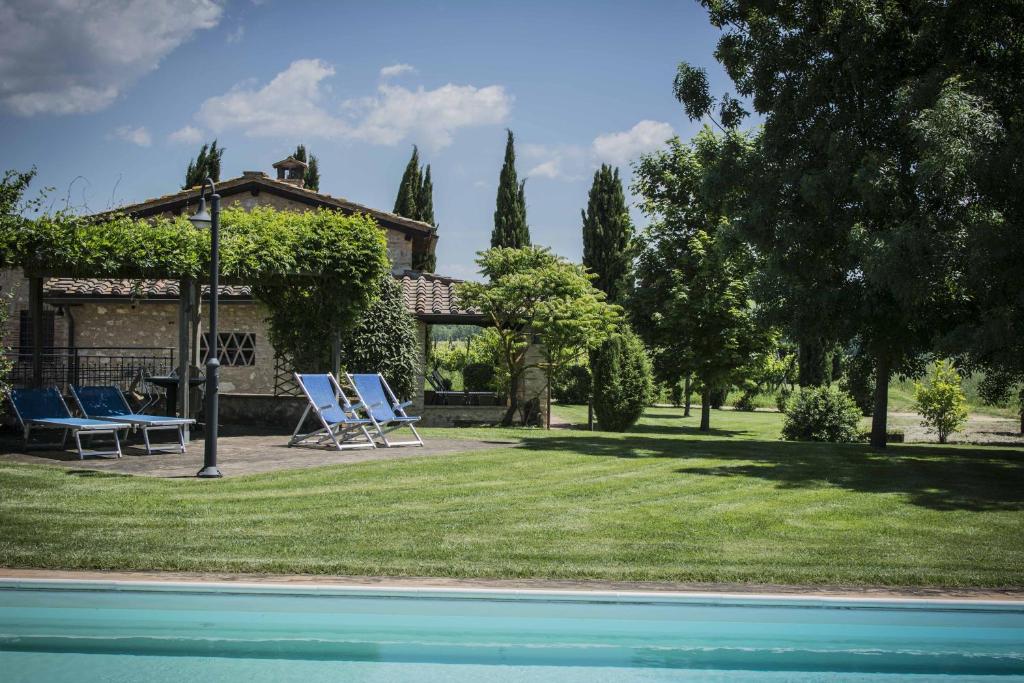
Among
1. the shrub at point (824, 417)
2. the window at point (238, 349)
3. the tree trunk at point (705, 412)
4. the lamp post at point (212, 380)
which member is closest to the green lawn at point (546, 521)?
→ the lamp post at point (212, 380)

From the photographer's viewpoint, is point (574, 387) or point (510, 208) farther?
point (510, 208)

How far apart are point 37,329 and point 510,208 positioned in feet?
86.9

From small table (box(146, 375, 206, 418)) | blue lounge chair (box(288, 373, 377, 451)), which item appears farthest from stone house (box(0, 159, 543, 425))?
blue lounge chair (box(288, 373, 377, 451))

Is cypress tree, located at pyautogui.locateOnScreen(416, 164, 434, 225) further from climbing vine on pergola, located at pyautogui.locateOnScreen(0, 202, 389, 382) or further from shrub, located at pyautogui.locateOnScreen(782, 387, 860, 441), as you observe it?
climbing vine on pergola, located at pyautogui.locateOnScreen(0, 202, 389, 382)

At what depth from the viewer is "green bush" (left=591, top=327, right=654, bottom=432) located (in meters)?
22.4

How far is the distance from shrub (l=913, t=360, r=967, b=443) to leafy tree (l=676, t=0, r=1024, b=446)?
7619 mm

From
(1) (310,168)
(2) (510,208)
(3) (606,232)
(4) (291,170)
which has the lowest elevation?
(3) (606,232)

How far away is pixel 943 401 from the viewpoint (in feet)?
75.8

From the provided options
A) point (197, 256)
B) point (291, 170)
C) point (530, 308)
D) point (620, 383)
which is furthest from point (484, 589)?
point (291, 170)

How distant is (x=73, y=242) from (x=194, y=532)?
23.7ft

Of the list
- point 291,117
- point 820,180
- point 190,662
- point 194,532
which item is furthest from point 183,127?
point 190,662

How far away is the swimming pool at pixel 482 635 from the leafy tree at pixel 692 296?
65.3 feet

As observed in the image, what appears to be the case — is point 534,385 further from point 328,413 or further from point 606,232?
point 606,232

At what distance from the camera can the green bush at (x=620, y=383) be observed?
2236cm
